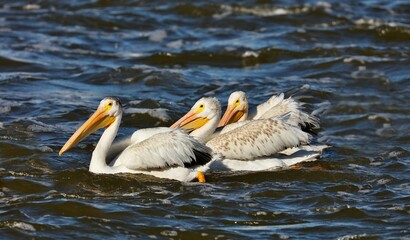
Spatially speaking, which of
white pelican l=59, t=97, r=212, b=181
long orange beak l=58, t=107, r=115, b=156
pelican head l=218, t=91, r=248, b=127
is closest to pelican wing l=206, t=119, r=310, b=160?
white pelican l=59, t=97, r=212, b=181

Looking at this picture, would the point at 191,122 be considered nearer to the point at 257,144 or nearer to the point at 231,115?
the point at 231,115

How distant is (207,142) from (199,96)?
252cm

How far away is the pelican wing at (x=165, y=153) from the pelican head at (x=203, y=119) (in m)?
0.85

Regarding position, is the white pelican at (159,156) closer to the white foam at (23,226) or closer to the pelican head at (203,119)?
the pelican head at (203,119)

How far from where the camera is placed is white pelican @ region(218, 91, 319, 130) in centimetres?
938

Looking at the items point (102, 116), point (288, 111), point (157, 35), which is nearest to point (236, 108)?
point (288, 111)

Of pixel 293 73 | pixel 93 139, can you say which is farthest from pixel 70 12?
pixel 93 139

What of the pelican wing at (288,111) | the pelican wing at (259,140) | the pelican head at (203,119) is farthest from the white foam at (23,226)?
the pelican wing at (288,111)

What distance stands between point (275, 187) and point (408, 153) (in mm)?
1886

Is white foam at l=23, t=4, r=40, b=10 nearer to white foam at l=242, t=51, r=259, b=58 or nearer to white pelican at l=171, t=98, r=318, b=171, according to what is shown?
white foam at l=242, t=51, r=259, b=58

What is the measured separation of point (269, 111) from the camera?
9703 millimetres

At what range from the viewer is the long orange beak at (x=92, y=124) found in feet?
27.8

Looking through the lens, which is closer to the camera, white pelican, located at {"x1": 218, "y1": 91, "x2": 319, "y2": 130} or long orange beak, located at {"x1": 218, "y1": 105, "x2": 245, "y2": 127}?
white pelican, located at {"x1": 218, "y1": 91, "x2": 319, "y2": 130}

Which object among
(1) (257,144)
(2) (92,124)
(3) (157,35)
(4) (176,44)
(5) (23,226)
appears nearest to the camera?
(5) (23,226)
